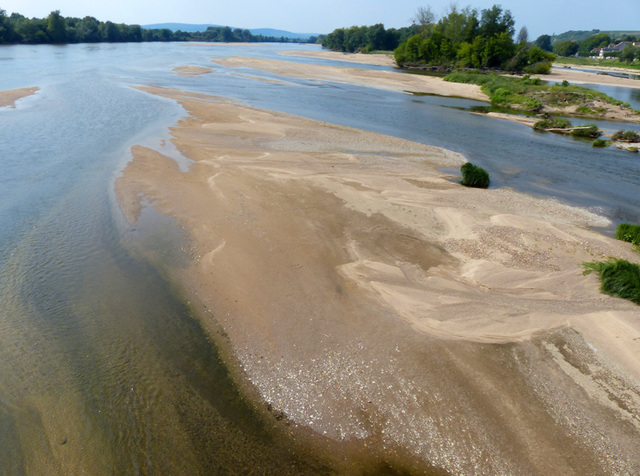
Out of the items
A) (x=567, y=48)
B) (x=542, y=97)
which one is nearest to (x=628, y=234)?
(x=542, y=97)

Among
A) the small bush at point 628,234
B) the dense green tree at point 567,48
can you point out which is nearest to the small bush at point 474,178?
the small bush at point 628,234

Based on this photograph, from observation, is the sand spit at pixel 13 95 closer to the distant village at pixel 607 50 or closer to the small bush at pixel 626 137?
the small bush at pixel 626 137

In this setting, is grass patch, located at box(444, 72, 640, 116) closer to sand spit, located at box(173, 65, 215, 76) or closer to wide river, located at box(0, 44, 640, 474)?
wide river, located at box(0, 44, 640, 474)

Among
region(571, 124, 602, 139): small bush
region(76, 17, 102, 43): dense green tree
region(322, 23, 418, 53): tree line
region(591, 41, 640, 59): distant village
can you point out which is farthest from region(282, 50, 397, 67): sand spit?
region(591, 41, 640, 59): distant village

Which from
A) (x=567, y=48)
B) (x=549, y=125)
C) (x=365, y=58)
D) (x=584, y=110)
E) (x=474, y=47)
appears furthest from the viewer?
(x=567, y=48)

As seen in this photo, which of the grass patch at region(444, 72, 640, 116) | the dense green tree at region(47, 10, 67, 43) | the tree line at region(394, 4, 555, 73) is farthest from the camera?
the dense green tree at region(47, 10, 67, 43)

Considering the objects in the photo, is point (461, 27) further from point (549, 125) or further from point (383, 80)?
point (549, 125)

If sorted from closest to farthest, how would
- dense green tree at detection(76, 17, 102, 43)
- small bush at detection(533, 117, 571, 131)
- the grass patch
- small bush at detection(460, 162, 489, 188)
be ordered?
small bush at detection(460, 162, 489, 188), small bush at detection(533, 117, 571, 131), the grass patch, dense green tree at detection(76, 17, 102, 43)
